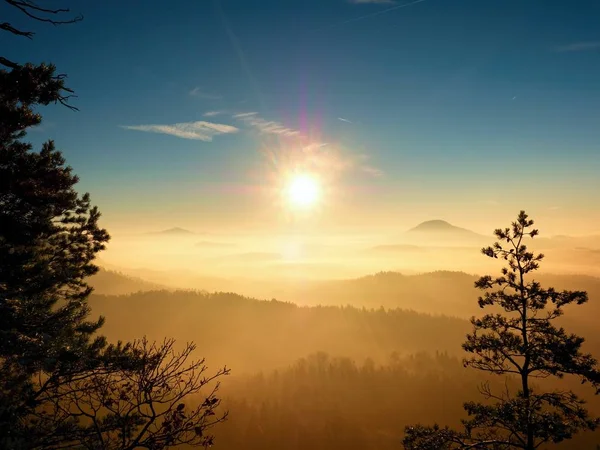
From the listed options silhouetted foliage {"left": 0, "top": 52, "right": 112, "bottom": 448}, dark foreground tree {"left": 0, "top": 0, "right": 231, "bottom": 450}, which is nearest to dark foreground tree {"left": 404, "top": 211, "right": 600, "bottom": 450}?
dark foreground tree {"left": 0, "top": 0, "right": 231, "bottom": 450}

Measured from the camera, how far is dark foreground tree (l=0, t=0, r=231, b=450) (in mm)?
9117

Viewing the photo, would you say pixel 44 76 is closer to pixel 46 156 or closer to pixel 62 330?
pixel 46 156

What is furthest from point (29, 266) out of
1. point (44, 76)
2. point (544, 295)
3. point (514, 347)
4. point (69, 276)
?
point (544, 295)

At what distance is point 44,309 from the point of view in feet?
57.2

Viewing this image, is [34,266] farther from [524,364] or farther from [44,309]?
[524,364]

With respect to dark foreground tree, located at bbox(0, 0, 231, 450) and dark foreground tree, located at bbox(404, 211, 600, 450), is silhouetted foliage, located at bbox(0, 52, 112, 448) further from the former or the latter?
dark foreground tree, located at bbox(404, 211, 600, 450)

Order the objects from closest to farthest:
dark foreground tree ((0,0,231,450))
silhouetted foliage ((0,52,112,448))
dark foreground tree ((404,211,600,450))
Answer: dark foreground tree ((0,0,231,450)) → silhouetted foliage ((0,52,112,448)) → dark foreground tree ((404,211,600,450))

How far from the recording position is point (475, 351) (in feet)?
49.9

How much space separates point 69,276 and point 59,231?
302 cm

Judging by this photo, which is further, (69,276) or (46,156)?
(69,276)

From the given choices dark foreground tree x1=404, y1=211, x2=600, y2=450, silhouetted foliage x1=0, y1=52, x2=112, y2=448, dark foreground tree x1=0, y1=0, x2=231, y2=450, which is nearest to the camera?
dark foreground tree x1=0, y1=0, x2=231, y2=450

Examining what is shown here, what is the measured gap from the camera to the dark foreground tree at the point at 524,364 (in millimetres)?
12719

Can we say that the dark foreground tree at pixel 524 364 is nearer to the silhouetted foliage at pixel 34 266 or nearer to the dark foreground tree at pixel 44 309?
the dark foreground tree at pixel 44 309

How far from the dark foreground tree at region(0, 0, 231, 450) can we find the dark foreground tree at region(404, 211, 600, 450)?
462 inches
